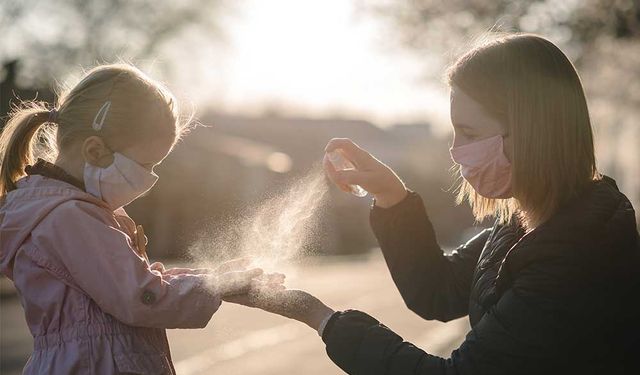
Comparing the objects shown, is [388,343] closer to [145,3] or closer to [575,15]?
[575,15]

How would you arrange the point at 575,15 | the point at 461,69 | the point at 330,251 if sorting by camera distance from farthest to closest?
the point at 330,251 → the point at 575,15 → the point at 461,69

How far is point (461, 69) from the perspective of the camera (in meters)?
3.49

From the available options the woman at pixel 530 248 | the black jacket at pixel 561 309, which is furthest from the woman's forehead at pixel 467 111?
the black jacket at pixel 561 309

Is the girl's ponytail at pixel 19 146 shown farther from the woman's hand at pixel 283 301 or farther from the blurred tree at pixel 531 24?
the blurred tree at pixel 531 24

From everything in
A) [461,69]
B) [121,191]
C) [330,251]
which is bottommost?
[121,191]

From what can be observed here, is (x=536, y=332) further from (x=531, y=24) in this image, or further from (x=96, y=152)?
(x=531, y=24)

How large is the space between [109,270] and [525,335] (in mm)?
1277

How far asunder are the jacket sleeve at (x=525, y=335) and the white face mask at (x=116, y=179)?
1030mm

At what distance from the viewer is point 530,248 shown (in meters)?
3.14

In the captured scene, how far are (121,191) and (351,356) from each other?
3.08 feet

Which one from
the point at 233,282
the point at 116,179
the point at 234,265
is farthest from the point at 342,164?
the point at 116,179

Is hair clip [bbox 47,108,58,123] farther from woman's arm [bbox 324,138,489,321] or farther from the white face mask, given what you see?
woman's arm [bbox 324,138,489,321]

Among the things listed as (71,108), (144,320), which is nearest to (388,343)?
(144,320)

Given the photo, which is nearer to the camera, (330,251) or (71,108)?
(71,108)
